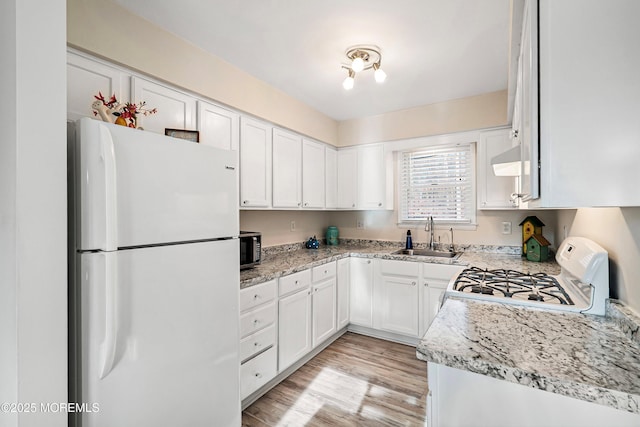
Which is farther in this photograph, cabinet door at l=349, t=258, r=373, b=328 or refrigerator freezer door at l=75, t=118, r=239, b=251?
Result: cabinet door at l=349, t=258, r=373, b=328

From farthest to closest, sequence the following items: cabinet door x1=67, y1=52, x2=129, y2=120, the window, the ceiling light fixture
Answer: the window → the ceiling light fixture → cabinet door x1=67, y1=52, x2=129, y2=120

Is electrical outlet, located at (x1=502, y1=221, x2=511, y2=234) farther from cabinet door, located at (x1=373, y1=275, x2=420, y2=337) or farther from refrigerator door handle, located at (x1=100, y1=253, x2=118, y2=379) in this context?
refrigerator door handle, located at (x1=100, y1=253, x2=118, y2=379)

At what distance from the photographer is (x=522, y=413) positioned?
3.12 ft

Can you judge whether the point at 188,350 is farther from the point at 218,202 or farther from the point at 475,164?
the point at 475,164

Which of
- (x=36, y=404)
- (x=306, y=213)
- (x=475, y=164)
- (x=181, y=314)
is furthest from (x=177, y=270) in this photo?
(x=475, y=164)

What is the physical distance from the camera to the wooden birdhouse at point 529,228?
275 centimetres

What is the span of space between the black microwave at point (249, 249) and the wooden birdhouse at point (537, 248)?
2379mm

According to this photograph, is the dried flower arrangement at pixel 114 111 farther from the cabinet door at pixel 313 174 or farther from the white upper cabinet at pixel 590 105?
the cabinet door at pixel 313 174

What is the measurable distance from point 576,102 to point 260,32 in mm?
1802

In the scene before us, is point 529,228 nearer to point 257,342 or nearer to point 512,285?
point 512,285

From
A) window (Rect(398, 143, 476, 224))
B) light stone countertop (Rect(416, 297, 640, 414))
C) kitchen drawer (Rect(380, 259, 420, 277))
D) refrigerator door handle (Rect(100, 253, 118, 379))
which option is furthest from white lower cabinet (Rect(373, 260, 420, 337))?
refrigerator door handle (Rect(100, 253, 118, 379))

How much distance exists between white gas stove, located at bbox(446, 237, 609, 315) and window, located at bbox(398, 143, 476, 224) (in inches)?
55.6

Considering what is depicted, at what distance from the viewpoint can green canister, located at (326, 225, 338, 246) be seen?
3.95 metres

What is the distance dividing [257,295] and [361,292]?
149 centimetres
